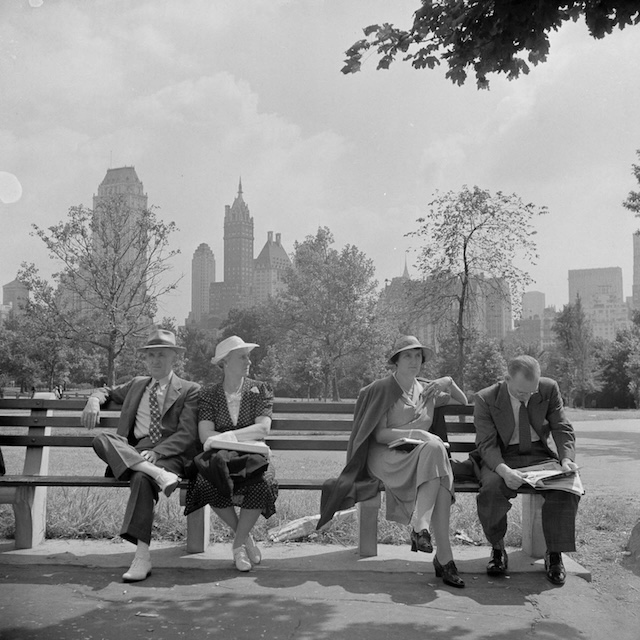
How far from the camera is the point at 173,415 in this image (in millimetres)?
4586

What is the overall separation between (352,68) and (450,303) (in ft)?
64.2

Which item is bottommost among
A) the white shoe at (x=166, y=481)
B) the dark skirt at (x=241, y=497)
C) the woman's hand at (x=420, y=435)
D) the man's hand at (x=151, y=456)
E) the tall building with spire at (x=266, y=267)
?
the dark skirt at (x=241, y=497)

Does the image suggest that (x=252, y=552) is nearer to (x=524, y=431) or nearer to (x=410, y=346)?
(x=410, y=346)

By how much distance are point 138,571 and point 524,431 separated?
8.04ft

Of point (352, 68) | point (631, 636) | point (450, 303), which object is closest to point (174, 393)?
point (352, 68)

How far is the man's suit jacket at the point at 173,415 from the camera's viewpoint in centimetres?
444

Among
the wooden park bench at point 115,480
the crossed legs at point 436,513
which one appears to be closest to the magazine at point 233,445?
the wooden park bench at point 115,480

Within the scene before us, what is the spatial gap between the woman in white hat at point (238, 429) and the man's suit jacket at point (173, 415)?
0.21 ft

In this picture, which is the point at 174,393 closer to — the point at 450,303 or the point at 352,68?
the point at 352,68

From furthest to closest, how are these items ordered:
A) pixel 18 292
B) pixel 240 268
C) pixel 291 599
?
pixel 240 268 → pixel 18 292 → pixel 291 599

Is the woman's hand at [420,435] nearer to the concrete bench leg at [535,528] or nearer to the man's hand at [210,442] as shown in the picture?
the concrete bench leg at [535,528]

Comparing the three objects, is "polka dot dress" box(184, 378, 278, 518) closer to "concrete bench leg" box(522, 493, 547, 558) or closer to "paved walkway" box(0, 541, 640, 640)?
"paved walkway" box(0, 541, 640, 640)

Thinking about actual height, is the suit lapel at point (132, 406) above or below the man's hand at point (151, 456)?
above

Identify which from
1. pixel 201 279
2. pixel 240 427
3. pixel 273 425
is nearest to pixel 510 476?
pixel 273 425
